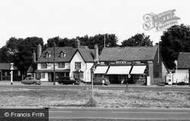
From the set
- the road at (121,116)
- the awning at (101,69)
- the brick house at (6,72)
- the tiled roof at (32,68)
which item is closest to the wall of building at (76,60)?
the awning at (101,69)

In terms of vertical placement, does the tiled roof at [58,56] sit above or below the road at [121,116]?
above

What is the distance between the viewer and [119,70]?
281ft

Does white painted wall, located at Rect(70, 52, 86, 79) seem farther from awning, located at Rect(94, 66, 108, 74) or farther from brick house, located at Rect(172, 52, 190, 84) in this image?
brick house, located at Rect(172, 52, 190, 84)

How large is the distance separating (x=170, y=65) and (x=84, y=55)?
29636 millimetres

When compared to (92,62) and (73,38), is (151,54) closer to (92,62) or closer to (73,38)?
(92,62)

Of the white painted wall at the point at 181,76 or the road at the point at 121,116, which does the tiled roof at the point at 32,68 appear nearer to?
the white painted wall at the point at 181,76

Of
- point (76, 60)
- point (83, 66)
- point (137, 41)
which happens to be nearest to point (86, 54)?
point (76, 60)

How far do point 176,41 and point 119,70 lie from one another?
27.3 m

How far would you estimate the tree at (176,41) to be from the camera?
107m

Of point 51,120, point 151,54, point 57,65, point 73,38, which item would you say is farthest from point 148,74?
point 51,120

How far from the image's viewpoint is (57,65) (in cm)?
9756

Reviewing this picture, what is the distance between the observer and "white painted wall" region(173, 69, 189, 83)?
273 feet

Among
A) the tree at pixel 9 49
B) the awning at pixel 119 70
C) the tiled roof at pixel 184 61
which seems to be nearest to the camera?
the tiled roof at pixel 184 61

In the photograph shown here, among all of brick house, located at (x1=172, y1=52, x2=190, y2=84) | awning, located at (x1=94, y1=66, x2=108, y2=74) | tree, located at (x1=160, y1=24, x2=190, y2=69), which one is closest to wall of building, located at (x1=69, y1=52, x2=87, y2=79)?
awning, located at (x1=94, y1=66, x2=108, y2=74)
